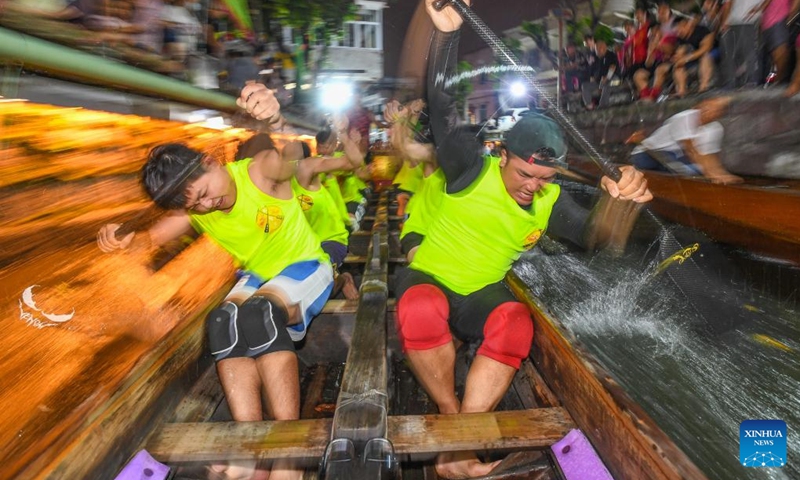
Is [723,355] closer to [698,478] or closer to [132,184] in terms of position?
[698,478]

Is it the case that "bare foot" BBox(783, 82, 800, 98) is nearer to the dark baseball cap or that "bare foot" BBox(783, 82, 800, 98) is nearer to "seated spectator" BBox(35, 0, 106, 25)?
the dark baseball cap

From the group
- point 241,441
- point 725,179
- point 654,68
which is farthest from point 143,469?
point 654,68

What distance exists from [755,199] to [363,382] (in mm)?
3504

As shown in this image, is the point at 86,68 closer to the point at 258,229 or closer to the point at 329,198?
the point at 258,229

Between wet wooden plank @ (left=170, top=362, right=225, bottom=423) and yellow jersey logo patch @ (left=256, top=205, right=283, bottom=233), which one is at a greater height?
yellow jersey logo patch @ (left=256, top=205, right=283, bottom=233)

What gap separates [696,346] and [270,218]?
2.34 meters

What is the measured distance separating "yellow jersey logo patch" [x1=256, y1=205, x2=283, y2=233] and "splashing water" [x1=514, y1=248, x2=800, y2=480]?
5.37 ft

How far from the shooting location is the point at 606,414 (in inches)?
58.6

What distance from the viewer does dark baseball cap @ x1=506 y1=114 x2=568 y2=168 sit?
2.05 m

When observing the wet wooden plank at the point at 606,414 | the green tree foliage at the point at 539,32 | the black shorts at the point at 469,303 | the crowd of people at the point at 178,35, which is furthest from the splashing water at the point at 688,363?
the green tree foliage at the point at 539,32

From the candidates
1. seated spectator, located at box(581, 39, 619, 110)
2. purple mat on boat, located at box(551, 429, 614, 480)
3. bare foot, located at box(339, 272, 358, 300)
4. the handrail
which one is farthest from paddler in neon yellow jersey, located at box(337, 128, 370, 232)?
seated spectator, located at box(581, 39, 619, 110)

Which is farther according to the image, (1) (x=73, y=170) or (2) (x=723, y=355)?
(1) (x=73, y=170)

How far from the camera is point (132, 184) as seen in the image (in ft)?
11.8

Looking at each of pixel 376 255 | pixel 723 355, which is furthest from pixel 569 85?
pixel 723 355
